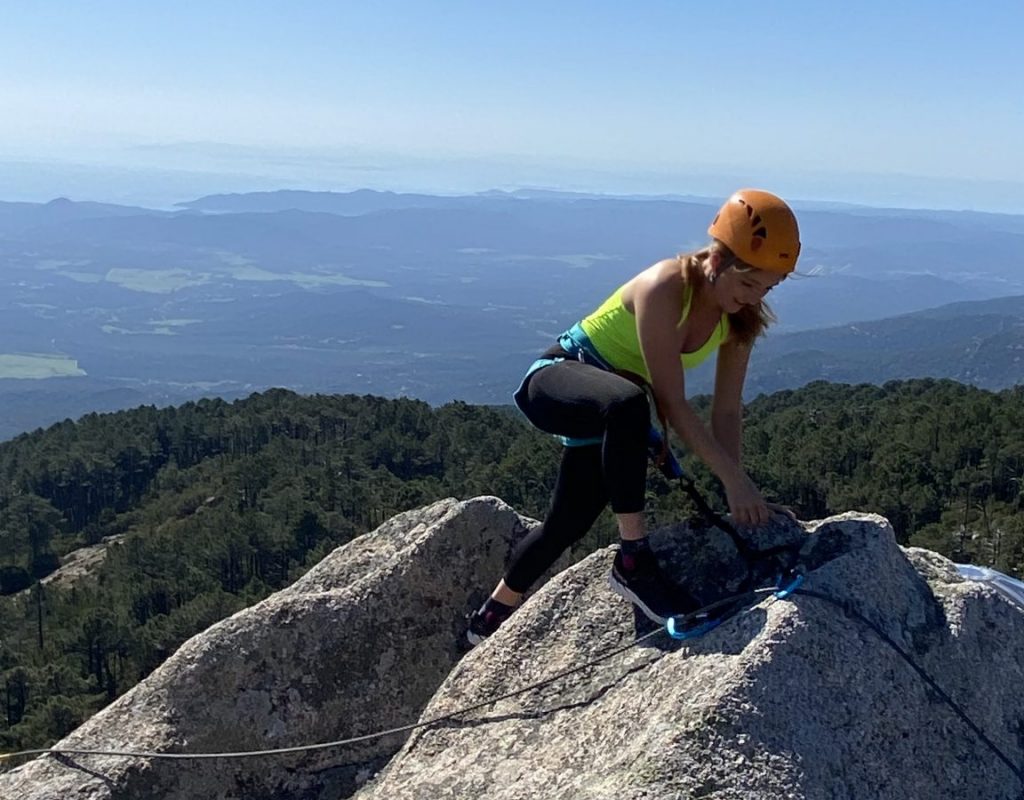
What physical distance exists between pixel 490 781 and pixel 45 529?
85514 millimetres

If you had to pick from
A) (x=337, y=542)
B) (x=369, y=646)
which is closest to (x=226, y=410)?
(x=337, y=542)

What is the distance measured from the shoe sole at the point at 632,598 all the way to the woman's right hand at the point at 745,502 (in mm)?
840

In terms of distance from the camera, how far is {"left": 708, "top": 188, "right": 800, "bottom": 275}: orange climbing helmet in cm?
581

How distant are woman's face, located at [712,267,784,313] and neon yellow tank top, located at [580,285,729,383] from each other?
310 millimetres

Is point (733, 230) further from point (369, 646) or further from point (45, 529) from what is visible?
point (45, 529)

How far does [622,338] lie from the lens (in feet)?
21.3

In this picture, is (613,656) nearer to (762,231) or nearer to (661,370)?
(661,370)

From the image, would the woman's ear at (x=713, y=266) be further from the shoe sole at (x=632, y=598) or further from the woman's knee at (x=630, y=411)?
the shoe sole at (x=632, y=598)

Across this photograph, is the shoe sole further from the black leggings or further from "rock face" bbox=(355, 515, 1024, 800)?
the black leggings

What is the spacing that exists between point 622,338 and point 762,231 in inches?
46.1

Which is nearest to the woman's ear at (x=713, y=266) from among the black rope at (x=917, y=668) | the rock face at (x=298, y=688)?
the black rope at (x=917, y=668)

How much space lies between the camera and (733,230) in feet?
19.3

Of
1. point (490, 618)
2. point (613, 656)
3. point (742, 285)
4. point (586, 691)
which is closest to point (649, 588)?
point (613, 656)

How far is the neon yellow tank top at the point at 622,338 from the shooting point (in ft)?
21.1
